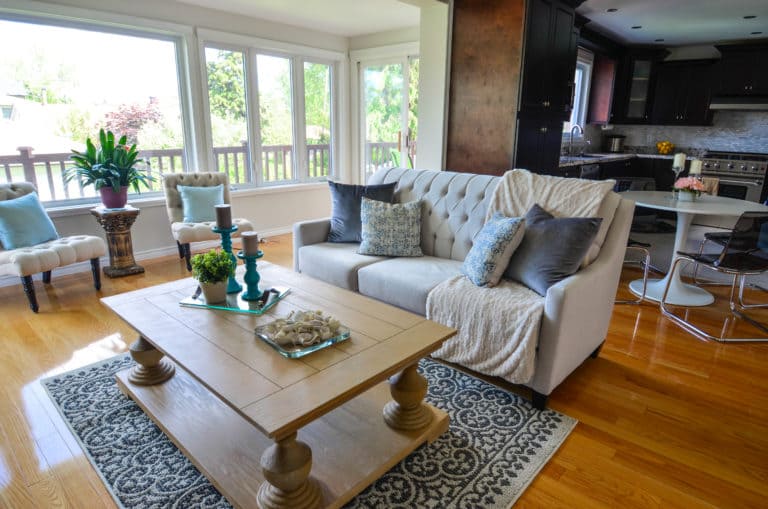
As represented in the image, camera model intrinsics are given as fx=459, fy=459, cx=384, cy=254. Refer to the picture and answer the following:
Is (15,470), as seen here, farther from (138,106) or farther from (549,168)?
(549,168)

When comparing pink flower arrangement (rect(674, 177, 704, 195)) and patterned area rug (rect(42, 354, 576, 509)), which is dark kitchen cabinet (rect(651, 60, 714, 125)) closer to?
pink flower arrangement (rect(674, 177, 704, 195))

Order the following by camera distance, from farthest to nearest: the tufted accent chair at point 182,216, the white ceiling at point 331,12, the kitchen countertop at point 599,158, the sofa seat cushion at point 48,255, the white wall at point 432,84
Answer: the kitchen countertop at point 599,158, the white ceiling at point 331,12, the white wall at point 432,84, the tufted accent chair at point 182,216, the sofa seat cushion at point 48,255

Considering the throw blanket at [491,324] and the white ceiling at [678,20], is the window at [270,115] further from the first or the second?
the throw blanket at [491,324]

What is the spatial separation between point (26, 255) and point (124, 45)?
227 centimetres

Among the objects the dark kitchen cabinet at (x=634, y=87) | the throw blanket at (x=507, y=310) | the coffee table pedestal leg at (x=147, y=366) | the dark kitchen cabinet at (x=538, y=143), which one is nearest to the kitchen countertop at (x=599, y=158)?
the dark kitchen cabinet at (x=538, y=143)

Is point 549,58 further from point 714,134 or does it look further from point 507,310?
point 714,134

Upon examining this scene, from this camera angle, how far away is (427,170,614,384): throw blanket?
80.1 inches

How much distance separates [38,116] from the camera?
3.88 m

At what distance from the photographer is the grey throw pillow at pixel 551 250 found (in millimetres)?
2162

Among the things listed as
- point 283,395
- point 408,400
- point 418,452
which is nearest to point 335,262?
point 408,400

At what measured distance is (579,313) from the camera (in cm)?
211

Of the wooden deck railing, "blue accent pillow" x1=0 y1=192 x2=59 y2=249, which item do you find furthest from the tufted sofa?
the wooden deck railing

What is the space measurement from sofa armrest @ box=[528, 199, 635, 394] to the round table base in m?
1.22

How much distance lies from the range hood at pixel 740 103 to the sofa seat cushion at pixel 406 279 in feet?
19.0
